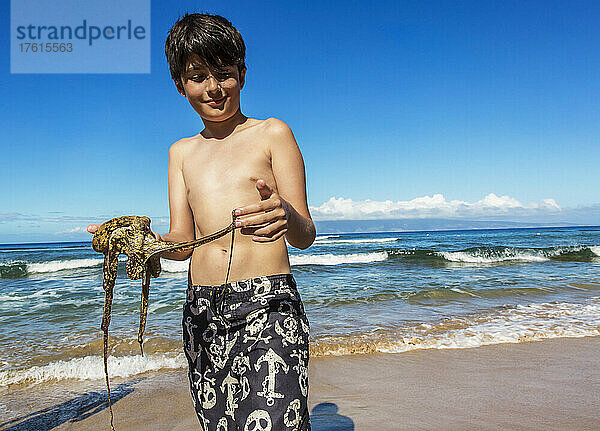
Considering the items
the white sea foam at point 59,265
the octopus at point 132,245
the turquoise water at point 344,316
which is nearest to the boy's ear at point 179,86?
the octopus at point 132,245

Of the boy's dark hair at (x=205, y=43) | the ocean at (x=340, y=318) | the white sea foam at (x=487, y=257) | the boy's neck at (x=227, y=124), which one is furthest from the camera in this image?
the white sea foam at (x=487, y=257)

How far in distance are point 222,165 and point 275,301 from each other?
667 mm

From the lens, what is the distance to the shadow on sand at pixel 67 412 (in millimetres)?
3953

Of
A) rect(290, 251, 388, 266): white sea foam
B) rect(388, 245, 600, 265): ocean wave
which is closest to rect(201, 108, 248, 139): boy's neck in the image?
rect(290, 251, 388, 266): white sea foam

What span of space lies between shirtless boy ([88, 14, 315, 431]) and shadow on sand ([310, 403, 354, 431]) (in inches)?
77.0

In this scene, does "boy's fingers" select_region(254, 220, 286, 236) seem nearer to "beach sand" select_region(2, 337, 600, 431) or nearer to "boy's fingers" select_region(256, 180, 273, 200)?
"boy's fingers" select_region(256, 180, 273, 200)

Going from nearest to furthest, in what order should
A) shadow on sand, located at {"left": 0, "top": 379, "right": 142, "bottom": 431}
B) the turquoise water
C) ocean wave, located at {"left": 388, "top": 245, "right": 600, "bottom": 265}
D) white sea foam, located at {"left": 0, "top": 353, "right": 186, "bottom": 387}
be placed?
shadow on sand, located at {"left": 0, "top": 379, "right": 142, "bottom": 431}, white sea foam, located at {"left": 0, "top": 353, "right": 186, "bottom": 387}, the turquoise water, ocean wave, located at {"left": 388, "top": 245, "right": 600, "bottom": 265}

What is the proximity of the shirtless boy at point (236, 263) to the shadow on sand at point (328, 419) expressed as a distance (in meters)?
1.96

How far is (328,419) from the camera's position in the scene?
387 cm

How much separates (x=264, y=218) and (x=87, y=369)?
4.75 m

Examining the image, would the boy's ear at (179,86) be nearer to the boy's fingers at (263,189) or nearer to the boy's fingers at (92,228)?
the boy's fingers at (92,228)

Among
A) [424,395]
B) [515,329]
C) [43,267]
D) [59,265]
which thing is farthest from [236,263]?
[59,265]

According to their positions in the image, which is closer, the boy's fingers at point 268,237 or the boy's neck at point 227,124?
the boy's fingers at point 268,237

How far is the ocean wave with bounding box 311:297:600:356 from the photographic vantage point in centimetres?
586
